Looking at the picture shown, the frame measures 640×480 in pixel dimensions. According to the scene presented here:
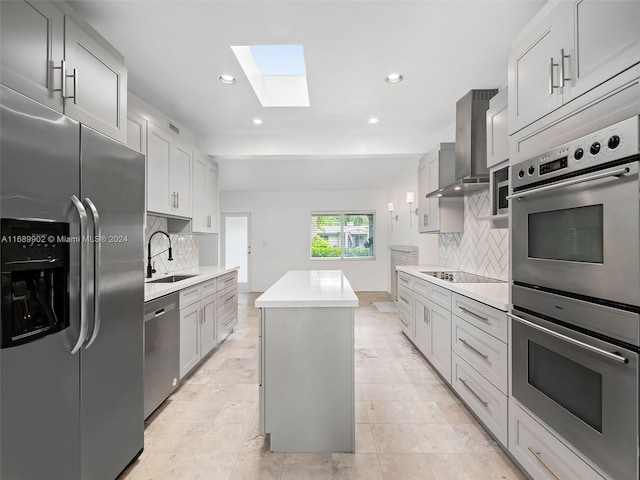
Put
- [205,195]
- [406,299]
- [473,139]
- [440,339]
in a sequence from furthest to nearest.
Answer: [205,195] → [406,299] → [440,339] → [473,139]

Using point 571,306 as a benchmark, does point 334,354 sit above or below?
below

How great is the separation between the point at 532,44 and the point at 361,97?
5.26 ft

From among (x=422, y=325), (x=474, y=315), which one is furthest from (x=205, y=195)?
(x=474, y=315)

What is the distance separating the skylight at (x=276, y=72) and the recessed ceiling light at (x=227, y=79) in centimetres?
14

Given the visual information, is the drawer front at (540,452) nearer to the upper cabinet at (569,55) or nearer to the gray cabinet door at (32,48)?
the upper cabinet at (569,55)

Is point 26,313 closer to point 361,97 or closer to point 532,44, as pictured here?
point 532,44

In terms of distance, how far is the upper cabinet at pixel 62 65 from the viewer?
4.05 ft

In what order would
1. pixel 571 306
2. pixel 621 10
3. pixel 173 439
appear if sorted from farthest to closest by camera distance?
pixel 173 439
pixel 571 306
pixel 621 10

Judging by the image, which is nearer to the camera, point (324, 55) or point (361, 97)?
point (324, 55)

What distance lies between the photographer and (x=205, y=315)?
121 inches

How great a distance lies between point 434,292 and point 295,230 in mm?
4770

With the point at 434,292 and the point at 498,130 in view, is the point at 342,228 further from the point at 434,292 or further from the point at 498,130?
the point at 498,130

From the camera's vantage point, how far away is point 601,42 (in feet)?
3.72

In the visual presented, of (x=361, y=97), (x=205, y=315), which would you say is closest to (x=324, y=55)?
(x=361, y=97)
